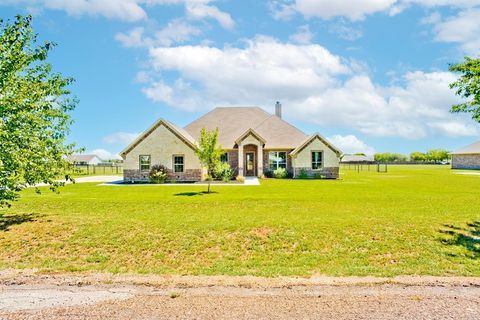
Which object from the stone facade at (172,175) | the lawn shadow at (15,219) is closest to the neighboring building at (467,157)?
the stone facade at (172,175)

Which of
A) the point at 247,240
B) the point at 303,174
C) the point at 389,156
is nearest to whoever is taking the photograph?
the point at 247,240

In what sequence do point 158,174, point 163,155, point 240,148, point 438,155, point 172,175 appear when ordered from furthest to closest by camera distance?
point 438,155, point 240,148, point 172,175, point 163,155, point 158,174

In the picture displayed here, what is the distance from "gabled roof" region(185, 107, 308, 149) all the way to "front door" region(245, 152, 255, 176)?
173cm

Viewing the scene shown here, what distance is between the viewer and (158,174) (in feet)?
103

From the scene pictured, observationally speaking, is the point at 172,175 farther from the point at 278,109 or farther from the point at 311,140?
the point at 278,109

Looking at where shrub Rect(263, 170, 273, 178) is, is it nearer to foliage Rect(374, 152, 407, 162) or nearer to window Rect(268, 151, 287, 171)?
window Rect(268, 151, 287, 171)

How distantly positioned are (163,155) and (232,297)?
26.2m

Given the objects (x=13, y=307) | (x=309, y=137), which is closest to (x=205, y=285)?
(x=13, y=307)

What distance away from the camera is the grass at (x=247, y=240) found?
30.2ft

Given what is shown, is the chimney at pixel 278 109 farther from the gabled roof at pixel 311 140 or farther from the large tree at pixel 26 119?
the large tree at pixel 26 119

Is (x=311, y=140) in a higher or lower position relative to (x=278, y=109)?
lower

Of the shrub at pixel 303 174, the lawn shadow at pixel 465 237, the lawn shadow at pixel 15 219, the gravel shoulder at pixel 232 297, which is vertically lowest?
the gravel shoulder at pixel 232 297

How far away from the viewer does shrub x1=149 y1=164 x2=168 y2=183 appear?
31.4m

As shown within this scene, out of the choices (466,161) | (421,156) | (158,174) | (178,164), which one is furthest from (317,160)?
(421,156)
